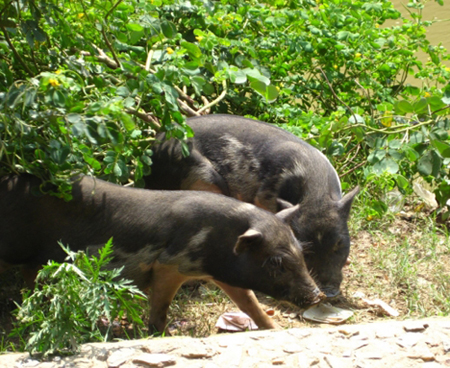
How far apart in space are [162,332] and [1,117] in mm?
1675

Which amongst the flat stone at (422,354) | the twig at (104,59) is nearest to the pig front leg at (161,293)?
the flat stone at (422,354)

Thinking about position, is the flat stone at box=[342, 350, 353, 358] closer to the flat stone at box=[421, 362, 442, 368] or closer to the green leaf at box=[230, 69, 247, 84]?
the flat stone at box=[421, 362, 442, 368]

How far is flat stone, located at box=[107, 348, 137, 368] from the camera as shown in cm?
336

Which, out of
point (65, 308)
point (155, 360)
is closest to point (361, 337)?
point (155, 360)

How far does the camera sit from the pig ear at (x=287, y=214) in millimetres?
4705

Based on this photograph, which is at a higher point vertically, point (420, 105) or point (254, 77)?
point (254, 77)

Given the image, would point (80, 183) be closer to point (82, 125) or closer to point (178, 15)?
point (82, 125)

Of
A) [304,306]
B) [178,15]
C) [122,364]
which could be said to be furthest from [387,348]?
[178,15]

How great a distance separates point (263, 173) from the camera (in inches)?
218

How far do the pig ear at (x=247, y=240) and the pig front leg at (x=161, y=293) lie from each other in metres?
0.41

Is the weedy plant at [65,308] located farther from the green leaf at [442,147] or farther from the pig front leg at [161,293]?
Answer: the green leaf at [442,147]

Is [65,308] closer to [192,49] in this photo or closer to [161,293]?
[161,293]

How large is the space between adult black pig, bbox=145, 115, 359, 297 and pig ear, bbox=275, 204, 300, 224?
310mm

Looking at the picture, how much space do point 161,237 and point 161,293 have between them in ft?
1.21
